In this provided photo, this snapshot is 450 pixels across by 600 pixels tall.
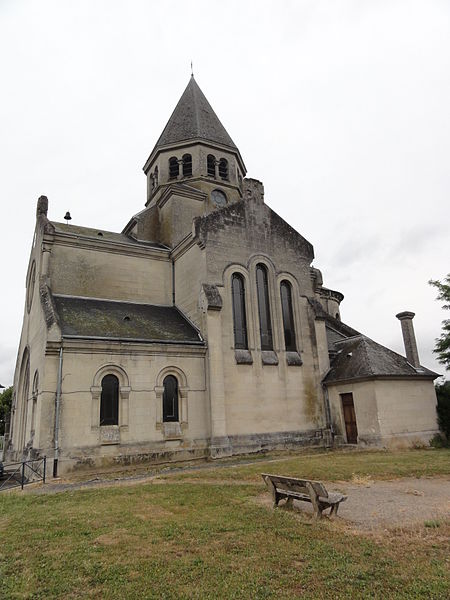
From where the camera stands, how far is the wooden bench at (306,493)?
864 cm

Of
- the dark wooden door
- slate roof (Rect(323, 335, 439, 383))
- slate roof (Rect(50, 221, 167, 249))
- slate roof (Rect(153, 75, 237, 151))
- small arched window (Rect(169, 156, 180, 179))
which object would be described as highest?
slate roof (Rect(153, 75, 237, 151))

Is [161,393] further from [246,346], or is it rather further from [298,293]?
[298,293]

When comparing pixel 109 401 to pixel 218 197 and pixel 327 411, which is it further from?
pixel 218 197

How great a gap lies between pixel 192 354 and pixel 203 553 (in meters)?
14.3

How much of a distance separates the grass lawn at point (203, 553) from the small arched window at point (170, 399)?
8.68 metres

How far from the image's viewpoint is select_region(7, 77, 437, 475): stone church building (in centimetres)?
1836

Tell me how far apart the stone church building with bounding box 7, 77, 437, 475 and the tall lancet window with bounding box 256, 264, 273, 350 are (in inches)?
3.1

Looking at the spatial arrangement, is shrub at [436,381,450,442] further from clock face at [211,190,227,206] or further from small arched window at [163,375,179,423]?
clock face at [211,190,227,206]

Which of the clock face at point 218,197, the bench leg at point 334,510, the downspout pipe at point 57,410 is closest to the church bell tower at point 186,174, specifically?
the clock face at point 218,197

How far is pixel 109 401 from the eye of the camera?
1872 centimetres

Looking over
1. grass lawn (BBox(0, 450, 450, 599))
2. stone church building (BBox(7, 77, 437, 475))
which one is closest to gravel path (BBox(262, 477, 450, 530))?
grass lawn (BBox(0, 450, 450, 599))

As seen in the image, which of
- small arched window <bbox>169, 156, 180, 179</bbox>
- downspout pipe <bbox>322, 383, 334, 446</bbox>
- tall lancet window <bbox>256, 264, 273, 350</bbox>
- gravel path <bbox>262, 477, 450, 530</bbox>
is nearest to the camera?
gravel path <bbox>262, 477, 450, 530</bbox>

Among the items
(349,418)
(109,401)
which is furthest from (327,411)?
(109,401)

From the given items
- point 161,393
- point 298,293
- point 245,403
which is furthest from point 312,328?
point 161,393
